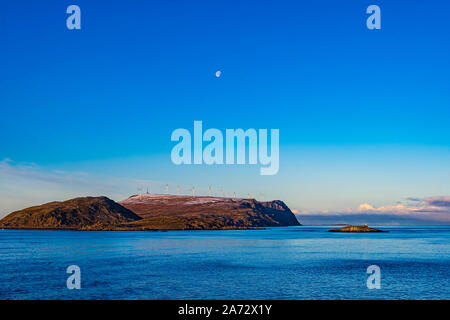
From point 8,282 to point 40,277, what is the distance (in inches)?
232

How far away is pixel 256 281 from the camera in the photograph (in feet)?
204
